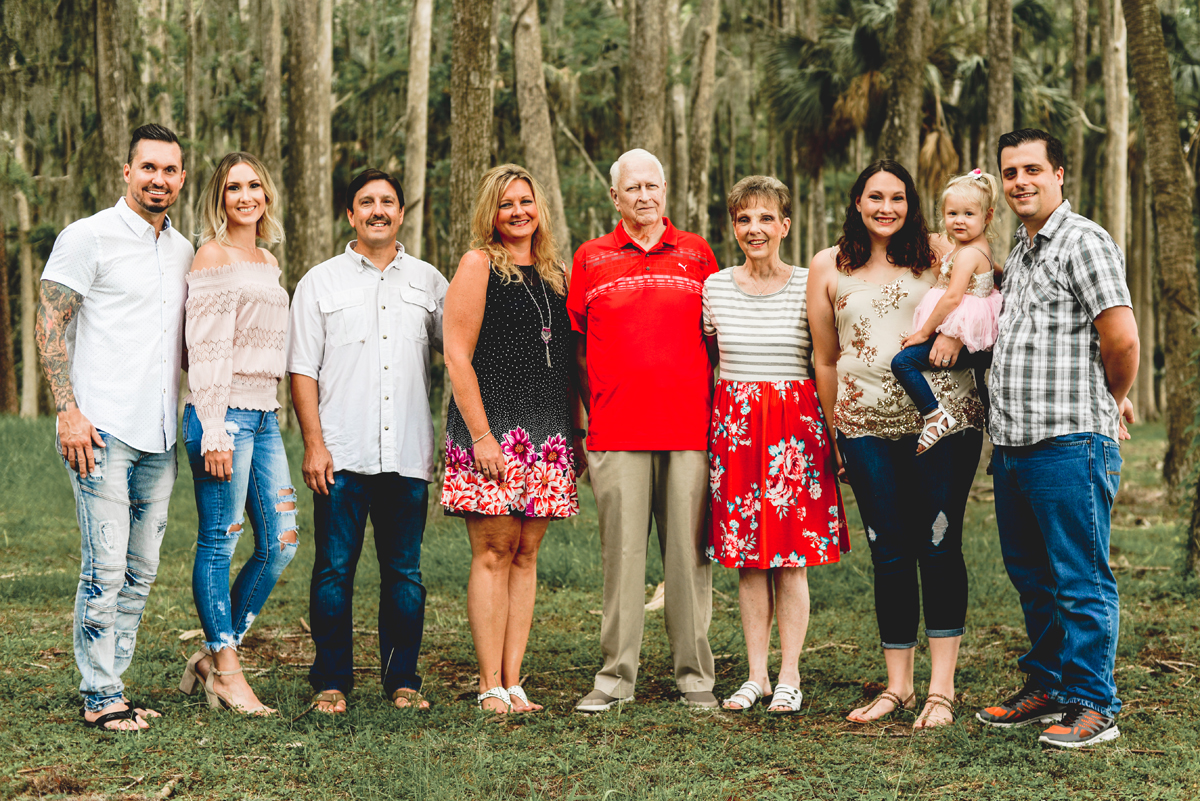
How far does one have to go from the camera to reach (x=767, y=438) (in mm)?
4180

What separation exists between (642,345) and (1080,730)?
2.10 m

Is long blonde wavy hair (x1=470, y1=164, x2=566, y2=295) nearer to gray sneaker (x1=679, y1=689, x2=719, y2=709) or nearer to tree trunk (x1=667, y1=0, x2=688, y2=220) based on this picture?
gray sneaker (x1=679, y1=689, x2=719, y2=709)

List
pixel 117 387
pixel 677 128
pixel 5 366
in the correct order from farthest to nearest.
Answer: pixel 677 128 → pixel 5 366 → pixel 117 387

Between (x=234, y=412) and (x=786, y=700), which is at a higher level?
(x=234, y=412)

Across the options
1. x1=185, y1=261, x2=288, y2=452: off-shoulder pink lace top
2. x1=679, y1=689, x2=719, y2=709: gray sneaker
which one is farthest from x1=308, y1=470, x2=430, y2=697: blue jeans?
x1=679, y1=689, x2=719, y2=709: gray sneaker

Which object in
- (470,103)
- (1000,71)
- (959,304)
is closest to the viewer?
(959,304)

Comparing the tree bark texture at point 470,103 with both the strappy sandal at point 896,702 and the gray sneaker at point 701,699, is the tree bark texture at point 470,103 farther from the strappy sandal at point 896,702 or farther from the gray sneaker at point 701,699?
the strappy sandal at point 896,702

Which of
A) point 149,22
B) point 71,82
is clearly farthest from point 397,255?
point 149,22

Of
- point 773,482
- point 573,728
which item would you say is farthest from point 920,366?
point 573,728

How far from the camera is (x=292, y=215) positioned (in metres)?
15.3

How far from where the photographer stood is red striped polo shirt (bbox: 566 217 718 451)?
4180 mm

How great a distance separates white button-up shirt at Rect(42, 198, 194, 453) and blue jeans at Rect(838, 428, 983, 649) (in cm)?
262

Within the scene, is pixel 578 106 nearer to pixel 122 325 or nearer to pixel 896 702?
pixel 122 325

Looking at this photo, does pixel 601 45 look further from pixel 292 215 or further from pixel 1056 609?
pixel 1056 609
